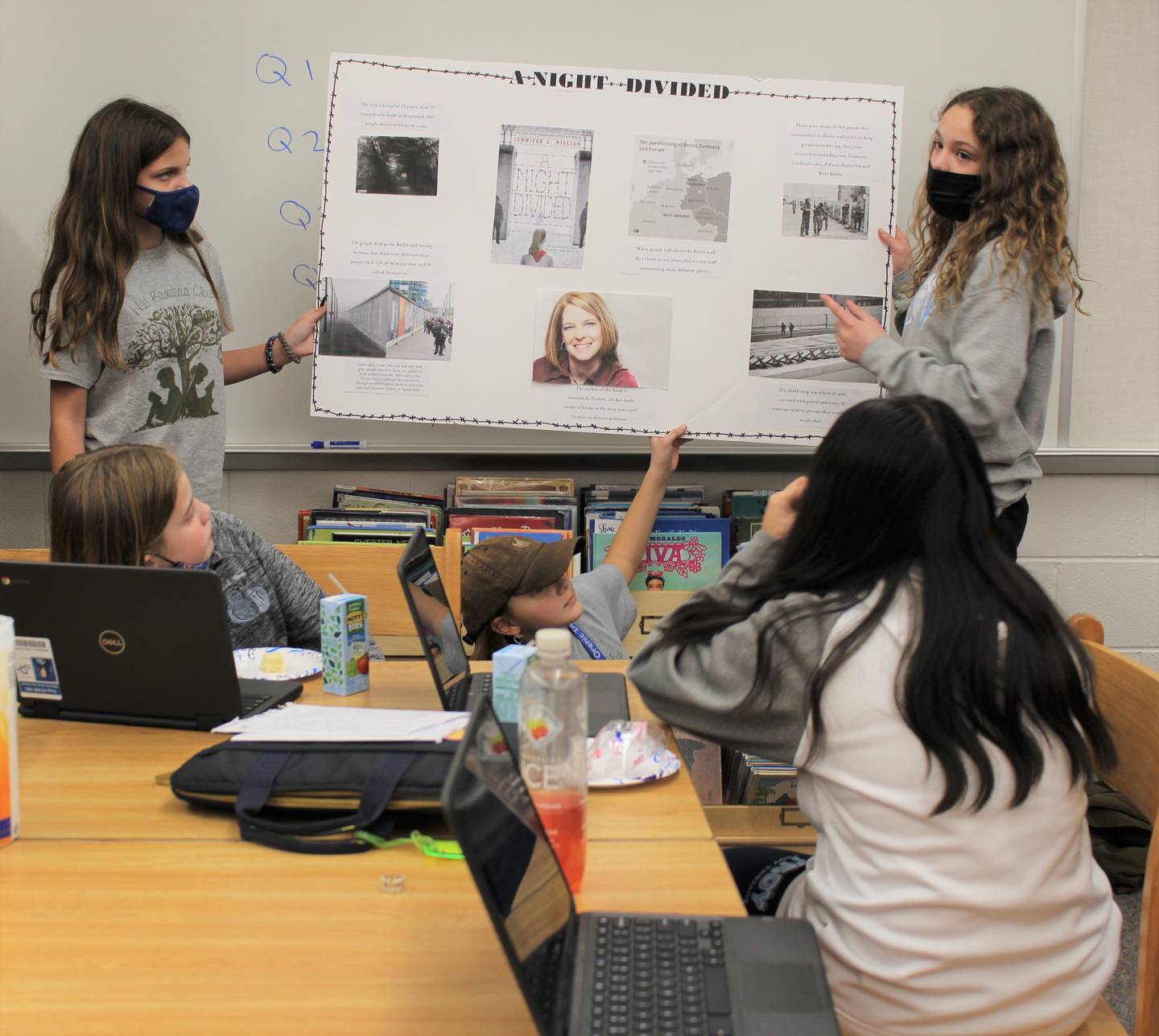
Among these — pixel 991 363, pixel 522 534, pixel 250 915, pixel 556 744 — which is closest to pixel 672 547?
pixel 522 534

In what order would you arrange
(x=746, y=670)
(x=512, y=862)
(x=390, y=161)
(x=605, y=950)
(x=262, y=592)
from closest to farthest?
(x=512, y=862), (x=605, y=950), (x=746, y=670), (x=262, y=592), (x=390, y=161)

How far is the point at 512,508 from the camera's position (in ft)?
9.30

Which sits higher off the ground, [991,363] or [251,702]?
[991,363]

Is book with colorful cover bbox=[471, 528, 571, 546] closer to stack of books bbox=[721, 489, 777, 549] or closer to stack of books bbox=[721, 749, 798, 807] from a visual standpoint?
stack of books bbox=[721, 489, 777, 549]

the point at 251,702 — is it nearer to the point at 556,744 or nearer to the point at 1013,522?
the point at 556,744

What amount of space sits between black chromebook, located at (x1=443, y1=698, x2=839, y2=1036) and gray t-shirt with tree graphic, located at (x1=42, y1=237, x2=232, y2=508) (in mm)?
1764

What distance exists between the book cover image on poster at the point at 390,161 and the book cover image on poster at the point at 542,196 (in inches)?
6.9

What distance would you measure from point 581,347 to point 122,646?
149cm

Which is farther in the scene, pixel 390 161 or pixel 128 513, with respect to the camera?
pixel 390 161

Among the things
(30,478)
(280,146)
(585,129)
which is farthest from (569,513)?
(30,478)

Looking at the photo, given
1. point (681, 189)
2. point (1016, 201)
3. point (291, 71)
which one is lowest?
point (1016, 201)

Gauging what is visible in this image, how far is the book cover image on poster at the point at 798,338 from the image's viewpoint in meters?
2.71

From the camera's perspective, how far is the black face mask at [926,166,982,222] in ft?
7.32

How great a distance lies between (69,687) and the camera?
4.98 feet
